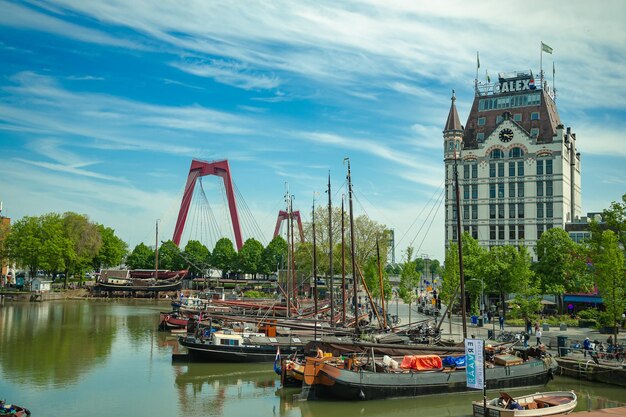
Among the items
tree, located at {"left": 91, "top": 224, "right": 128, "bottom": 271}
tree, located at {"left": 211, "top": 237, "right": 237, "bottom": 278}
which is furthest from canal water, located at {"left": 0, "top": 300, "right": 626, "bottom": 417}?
tree, located at {"left": 211, "top": 237, "right": 237, "bottom": 278}

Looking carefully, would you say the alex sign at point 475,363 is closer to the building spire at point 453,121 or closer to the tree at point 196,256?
the building spire at point 453,121

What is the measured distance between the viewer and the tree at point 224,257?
131 m

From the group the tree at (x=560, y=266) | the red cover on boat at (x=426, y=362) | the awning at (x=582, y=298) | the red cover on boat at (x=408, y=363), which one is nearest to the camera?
the red cover on boat at (x=408, y=363)

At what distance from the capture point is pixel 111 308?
285 feet

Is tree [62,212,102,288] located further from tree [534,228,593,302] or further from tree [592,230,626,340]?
tree [592,230,626,340]

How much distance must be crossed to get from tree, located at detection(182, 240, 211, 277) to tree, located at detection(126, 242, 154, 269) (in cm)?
985

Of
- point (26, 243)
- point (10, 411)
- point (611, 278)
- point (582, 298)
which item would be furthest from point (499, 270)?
point (26, 243)

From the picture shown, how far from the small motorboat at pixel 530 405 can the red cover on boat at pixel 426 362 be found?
6.38 metres

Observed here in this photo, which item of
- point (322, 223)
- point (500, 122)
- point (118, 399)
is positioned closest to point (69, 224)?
point (322, 223)

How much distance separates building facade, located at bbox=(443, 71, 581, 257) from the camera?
76938 mm

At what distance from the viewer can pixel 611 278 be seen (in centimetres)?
4116

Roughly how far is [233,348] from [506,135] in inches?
2094

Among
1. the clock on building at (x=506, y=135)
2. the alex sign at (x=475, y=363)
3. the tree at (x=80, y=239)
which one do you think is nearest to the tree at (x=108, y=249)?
the tree at (x=80, y=239)

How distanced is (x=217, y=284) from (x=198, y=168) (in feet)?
78.9
